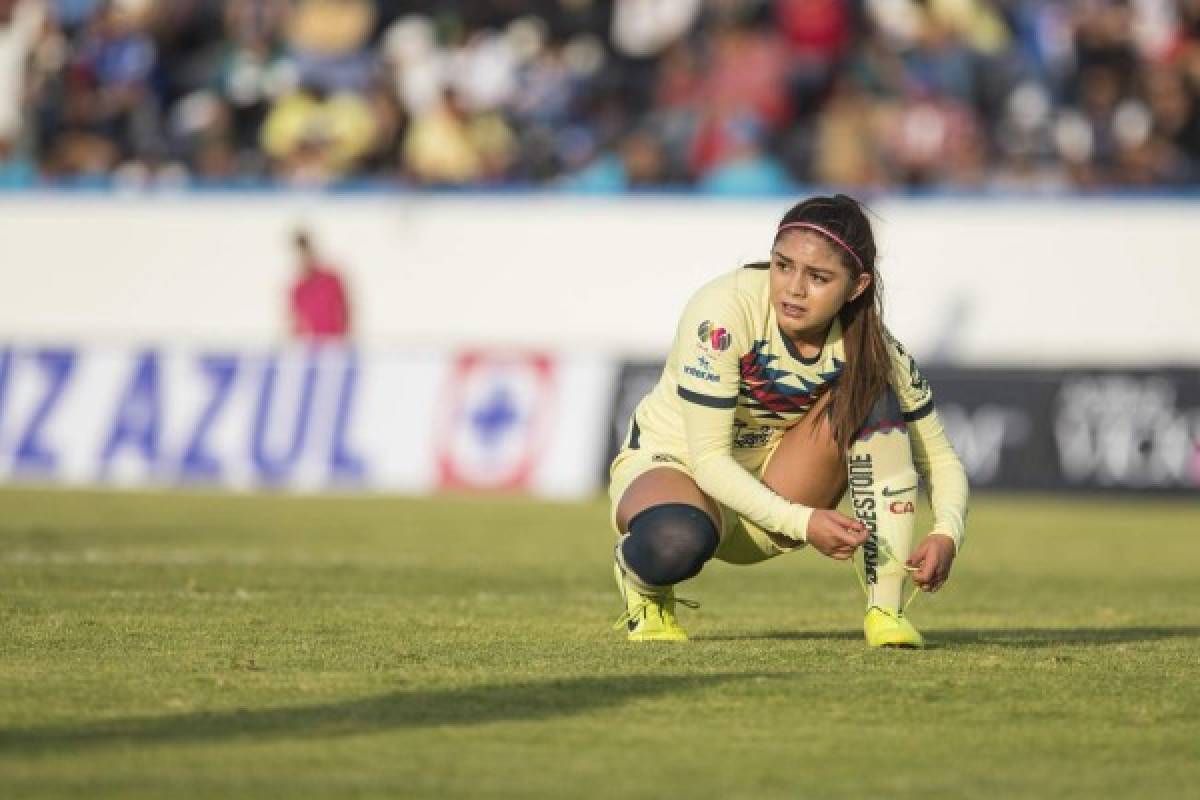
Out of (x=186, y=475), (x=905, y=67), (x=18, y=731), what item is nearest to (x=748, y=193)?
(x=905, y=67)

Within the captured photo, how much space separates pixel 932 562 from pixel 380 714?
2323mm

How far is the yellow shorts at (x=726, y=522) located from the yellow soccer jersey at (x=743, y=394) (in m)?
0.04

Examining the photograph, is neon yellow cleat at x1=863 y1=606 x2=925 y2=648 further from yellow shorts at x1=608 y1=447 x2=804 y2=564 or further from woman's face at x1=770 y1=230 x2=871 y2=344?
woman's face at x1=770 y1=230 x2=871 y2=344

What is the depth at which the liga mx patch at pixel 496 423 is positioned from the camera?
21.2 metres

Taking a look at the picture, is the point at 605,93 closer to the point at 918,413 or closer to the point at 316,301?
the point at 316,301

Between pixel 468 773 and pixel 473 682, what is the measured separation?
1.64 m

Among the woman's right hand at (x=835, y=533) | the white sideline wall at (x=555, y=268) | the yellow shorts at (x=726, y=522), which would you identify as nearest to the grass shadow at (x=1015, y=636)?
the yellow shorts at (x=726, y=522)

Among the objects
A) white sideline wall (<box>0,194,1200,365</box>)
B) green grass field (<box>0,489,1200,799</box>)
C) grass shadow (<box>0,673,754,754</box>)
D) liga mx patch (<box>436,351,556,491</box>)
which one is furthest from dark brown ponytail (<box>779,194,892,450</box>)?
white sideline wall (<box>0,194,1200,365</box>)

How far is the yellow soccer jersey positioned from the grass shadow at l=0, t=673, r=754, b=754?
82cm

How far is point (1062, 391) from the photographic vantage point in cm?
2045

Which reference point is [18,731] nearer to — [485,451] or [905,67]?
[485,451]

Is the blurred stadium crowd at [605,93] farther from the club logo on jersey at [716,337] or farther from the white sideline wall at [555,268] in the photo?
the club logo on jersey at [716,337]

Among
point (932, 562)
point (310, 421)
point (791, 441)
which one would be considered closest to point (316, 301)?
point (310, 421)

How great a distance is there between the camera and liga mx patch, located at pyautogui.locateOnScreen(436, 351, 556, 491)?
21234 millimetres
